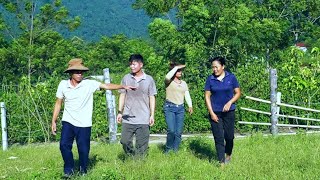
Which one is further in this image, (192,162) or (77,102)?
(192,162)

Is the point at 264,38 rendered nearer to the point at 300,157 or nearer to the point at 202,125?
the point at 202,125

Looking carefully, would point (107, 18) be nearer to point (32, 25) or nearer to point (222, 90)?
point (32, 25)

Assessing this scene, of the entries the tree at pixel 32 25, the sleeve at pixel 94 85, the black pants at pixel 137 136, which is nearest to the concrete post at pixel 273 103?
the black pants at pixel 137 136

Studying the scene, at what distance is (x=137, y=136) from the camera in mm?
6918

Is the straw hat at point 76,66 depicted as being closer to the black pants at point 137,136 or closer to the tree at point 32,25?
the black pants at point 137,136

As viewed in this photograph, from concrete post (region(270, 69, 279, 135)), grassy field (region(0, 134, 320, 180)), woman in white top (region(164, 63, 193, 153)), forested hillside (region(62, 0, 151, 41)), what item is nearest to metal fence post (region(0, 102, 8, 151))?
grassy field (region(0, 134, 320, 180))

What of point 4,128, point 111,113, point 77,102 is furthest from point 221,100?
point 4,128

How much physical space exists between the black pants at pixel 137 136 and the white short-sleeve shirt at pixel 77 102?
0.65 metres

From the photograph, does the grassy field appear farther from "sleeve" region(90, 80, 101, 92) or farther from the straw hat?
the straw hat

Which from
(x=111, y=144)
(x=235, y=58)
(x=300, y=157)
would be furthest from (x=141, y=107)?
(x=235, y=58)

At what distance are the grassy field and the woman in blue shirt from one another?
0.40m

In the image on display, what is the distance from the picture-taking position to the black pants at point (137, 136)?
22.5 feet

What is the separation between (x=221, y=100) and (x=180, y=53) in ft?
47.4

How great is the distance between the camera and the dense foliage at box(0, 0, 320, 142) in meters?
11.1
